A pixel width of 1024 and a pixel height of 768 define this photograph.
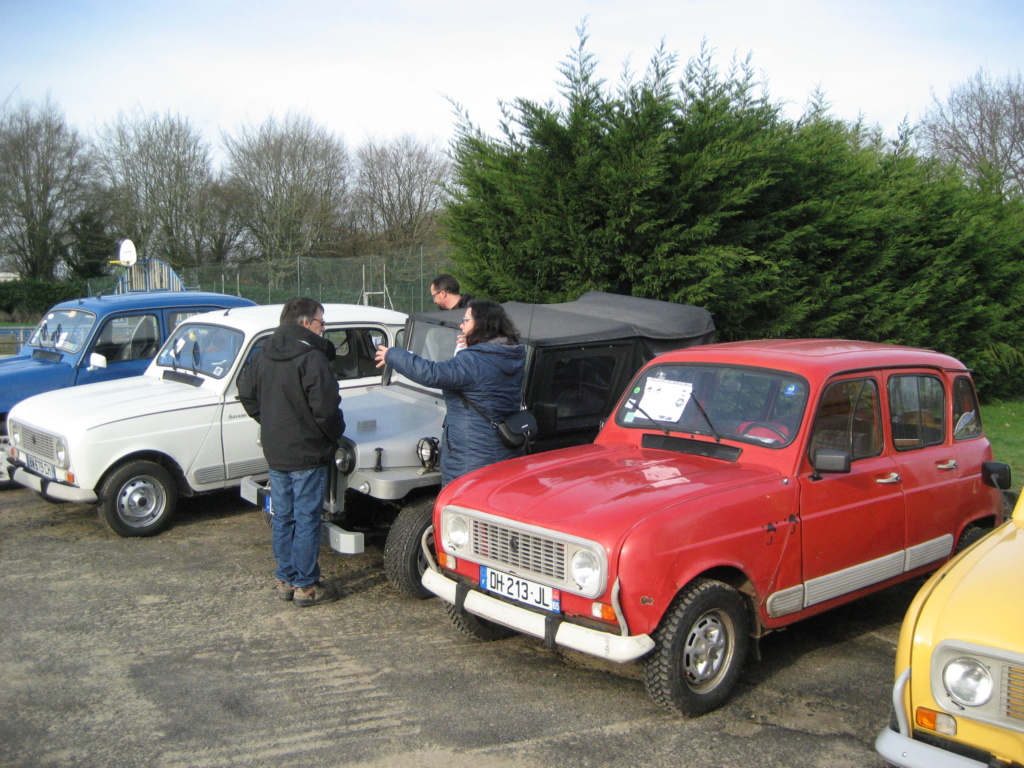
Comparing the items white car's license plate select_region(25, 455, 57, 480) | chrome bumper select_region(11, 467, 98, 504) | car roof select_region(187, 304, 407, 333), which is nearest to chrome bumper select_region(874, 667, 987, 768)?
car roof select_region(187, 304, 407, 333)

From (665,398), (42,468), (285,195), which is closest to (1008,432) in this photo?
(665,398)

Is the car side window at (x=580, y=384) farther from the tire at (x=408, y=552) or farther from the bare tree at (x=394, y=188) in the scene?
the bare tree at (x=394, y=188)

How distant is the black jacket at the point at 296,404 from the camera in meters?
5.54

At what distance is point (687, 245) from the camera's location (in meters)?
9.62

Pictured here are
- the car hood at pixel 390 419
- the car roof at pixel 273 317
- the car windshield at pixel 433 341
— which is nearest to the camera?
the car hood at pixel 390 419

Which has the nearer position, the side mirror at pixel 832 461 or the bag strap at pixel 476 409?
the side mirror at pixel 832 461

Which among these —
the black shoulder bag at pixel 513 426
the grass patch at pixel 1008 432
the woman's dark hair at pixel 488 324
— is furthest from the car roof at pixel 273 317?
the grass patch at pixel 1008 432

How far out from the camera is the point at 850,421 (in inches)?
199

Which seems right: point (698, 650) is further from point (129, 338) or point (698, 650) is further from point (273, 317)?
point (129, 338)

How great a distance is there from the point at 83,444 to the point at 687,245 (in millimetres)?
6240

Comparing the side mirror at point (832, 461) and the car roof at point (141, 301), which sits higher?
the car roof at point (141, 301)

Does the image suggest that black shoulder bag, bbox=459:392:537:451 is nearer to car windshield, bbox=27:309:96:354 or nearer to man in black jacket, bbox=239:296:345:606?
man in black jacket, bbox=239:296:345:606

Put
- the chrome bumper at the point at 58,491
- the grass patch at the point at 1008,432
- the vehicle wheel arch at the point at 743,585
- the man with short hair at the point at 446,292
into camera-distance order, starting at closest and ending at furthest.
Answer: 1. the vehicle wheel arch at the point at 743,585
2. the chrome bumper at the point at 58,491
3. the man with short hair at the point at 446,292
4. the grass patch at the point at 1008,432

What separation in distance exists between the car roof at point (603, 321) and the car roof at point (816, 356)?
960 mm
